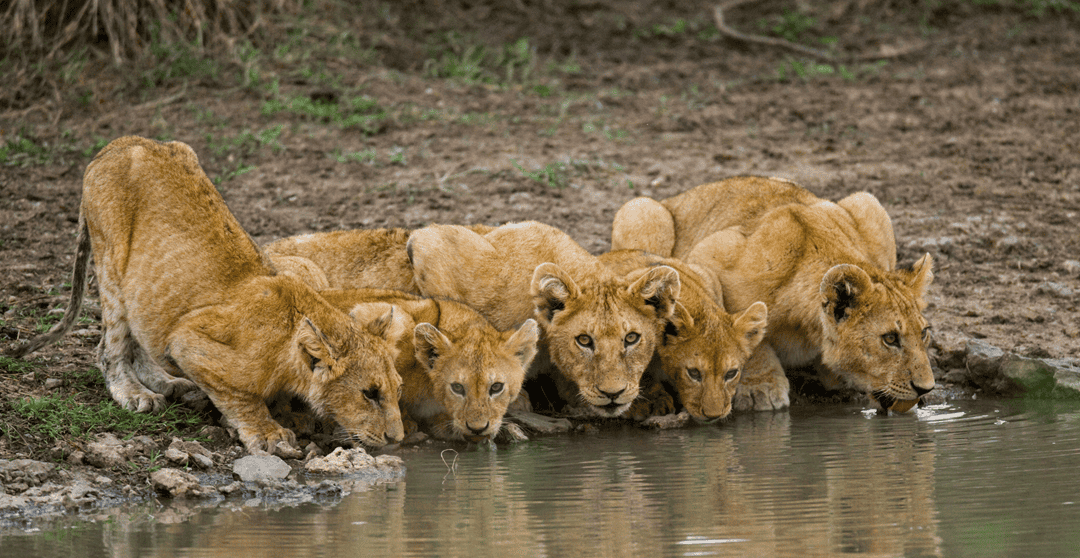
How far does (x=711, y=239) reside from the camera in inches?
Answer: 346

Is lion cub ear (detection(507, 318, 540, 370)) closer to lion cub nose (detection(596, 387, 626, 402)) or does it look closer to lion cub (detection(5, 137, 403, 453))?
lion cub nose (detection(596, 387, 626, 402))

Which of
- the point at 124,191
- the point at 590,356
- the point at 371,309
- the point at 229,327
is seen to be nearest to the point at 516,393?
the point at 590,356

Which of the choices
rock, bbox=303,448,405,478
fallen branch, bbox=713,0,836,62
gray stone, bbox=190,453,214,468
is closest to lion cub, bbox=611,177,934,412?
rock, bbox=303,448,405,478

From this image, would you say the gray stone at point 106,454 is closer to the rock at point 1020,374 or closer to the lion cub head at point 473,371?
the lion cub head at point 473,371

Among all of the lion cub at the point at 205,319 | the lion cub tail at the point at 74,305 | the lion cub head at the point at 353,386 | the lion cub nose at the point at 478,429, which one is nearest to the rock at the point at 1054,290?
the lion cub nose at the point at 478,429

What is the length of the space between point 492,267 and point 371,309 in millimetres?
1055

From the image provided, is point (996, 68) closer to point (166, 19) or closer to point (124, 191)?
point (166, 19)

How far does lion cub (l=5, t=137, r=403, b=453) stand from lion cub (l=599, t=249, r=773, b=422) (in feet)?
5.74

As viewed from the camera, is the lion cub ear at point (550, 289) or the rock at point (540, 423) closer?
the lion cub ear at point (550, 289)

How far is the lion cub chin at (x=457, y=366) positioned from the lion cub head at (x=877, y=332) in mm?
1957

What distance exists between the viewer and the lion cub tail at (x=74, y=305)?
736cm

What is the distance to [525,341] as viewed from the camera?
23.5 feet

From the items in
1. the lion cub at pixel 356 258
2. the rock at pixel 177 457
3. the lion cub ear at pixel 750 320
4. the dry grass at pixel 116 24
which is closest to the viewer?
the rock at pixel 177 457

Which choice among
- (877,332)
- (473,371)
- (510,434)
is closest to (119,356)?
(473,371)
